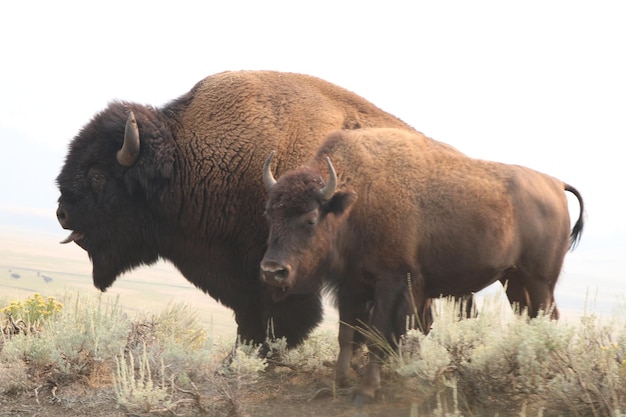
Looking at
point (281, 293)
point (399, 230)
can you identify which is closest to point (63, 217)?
point (281, 293)

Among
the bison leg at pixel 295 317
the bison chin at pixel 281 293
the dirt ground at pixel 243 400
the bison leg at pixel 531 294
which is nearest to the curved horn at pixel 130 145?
the bison leg at pixel 295 317

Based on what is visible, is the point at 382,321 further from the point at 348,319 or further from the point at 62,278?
the point at 62,278

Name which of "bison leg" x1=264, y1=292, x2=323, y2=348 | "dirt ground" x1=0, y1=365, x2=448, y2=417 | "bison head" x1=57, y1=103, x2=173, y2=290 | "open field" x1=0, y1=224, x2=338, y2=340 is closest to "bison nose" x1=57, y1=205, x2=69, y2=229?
"bison head" x1=57, y1=103, x2=173, y2=290

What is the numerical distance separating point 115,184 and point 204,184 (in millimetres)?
769

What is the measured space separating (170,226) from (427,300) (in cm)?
232

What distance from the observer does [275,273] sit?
5.29 m

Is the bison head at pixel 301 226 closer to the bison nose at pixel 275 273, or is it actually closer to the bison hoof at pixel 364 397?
the bison nose at pixel 275 273

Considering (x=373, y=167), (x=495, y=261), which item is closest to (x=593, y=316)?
(x=495, y=261)

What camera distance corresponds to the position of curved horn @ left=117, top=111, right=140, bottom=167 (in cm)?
695

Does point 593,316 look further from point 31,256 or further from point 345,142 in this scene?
point 31,256

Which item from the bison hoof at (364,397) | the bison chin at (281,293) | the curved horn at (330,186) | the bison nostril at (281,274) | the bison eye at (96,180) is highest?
the curved horn at (330,186)

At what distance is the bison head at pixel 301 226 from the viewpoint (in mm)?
5332

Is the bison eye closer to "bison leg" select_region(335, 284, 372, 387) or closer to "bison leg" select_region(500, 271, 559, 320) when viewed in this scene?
"bison leg" select_region(335, 284, 372, 387)

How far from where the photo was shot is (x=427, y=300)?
21.2 ft
